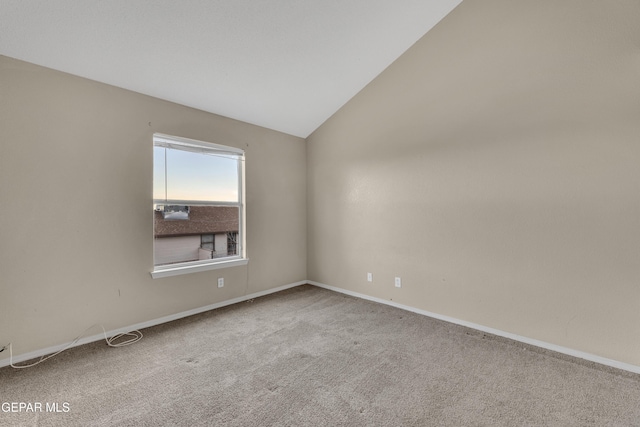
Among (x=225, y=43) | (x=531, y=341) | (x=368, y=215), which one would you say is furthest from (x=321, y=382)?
(x=225, y=43)

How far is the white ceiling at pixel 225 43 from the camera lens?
200cm

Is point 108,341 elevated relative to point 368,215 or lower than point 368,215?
lower

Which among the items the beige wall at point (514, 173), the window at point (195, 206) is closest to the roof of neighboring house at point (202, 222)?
the window at point (195, 206)

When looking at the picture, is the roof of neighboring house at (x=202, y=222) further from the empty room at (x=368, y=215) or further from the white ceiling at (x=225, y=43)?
the white ceiling at (x=225, y=43)

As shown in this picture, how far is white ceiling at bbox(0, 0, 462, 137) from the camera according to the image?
6.56ft

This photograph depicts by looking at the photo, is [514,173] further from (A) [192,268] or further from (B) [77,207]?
(B) [77,207]

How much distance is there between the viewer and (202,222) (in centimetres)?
337

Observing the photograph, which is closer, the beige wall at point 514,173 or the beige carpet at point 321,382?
the beige carpet at point 321,382

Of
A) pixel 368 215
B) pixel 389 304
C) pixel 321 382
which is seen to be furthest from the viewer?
pixel 368 215

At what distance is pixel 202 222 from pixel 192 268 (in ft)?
1.89

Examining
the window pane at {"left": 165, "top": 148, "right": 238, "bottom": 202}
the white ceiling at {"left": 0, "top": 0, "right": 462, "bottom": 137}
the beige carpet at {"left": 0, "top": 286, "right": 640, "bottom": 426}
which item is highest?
the white ceiling at {"left": 0, "top": 0, "right": 462, "bottom": 137}

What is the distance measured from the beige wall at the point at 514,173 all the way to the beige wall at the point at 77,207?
89.8 inches

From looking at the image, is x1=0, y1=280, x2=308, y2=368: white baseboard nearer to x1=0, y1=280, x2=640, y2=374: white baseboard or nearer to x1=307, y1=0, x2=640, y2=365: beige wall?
x1=0, y1=280, x2=640, y2=374: white baseboard

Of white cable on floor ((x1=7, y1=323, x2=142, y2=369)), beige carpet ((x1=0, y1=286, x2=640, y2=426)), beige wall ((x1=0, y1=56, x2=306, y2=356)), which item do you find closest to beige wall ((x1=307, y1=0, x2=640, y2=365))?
beige carpet ((x1=0, y1=286, x2=640, y2=426))
